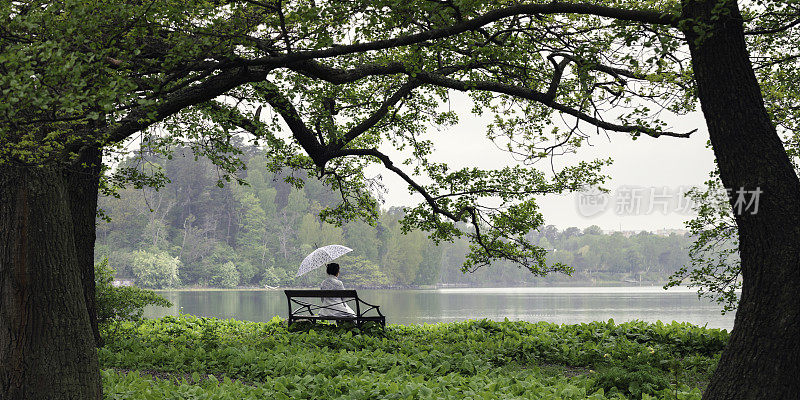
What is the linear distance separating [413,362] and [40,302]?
3.54m

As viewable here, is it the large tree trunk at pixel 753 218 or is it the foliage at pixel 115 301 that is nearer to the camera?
the large tree trunk at pixel 753 218

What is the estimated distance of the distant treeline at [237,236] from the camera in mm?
60594

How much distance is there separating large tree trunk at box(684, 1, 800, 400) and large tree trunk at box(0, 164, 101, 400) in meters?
4.73

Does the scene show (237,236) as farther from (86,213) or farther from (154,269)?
(86,213)

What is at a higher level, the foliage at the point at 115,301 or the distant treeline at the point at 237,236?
the distant treeline at the point at 237,236

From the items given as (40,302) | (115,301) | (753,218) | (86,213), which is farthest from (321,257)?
(753,218)

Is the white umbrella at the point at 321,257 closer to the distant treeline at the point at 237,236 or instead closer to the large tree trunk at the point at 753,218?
the large tree trunk at the point at 753,218

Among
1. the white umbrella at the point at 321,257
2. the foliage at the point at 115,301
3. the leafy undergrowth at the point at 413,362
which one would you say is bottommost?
the leafy undergrowth at the point at 413,362

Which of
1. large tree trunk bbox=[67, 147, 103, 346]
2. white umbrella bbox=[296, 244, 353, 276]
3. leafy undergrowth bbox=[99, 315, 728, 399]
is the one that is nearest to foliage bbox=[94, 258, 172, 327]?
leafy undergrowth bbox=[99, 315, 728, 399]

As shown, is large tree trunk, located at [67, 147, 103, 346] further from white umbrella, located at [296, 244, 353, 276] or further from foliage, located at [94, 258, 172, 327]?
white umbrella, located at [296, 244, 353, 276]

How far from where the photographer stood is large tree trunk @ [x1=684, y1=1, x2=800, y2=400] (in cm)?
456

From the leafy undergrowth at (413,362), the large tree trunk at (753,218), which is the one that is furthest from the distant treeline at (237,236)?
the large tree trunk at (753,218)

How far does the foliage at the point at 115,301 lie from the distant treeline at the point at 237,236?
160 ft

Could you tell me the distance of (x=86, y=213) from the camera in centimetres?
832
